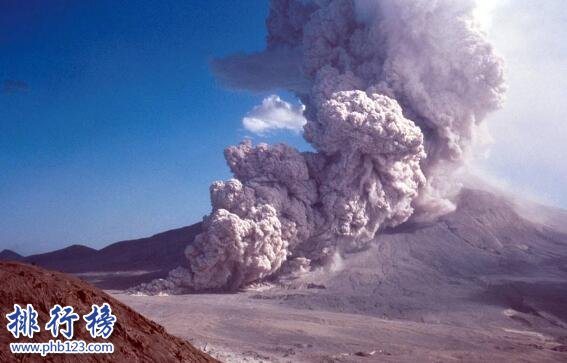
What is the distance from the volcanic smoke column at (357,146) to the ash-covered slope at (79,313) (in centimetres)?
1741

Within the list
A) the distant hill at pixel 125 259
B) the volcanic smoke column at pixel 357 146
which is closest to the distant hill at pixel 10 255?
the distant hill at pixel 125 259

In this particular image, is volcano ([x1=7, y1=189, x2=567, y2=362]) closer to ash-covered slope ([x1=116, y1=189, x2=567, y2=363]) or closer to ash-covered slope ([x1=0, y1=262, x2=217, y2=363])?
ash-covered slope ([x1=116, y1=189, x2=567, y2=363])

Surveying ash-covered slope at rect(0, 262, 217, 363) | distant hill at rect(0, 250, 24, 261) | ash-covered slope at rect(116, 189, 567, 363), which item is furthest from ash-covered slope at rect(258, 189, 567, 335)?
distant hill at rect(0, 250, 24, 261)

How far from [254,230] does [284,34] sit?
72.2 feet

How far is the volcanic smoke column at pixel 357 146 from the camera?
84.9ft

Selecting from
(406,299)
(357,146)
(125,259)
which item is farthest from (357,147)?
(125,259)

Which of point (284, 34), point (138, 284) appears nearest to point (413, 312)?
point (138, 284)

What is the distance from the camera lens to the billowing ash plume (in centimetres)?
2588

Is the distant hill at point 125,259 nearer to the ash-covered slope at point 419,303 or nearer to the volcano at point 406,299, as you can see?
the volcano at point 406,299

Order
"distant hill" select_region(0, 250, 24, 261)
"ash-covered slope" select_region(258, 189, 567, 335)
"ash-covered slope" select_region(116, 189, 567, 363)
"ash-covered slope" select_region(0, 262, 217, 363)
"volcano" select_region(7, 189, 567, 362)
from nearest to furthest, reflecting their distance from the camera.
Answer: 1. "ash-covered slope" select_region(0, 262, 217, 363)
2. "ash-covered slope" select_region(116, 189, 567, 363)
3. "volcano" select_region(7, 189, 567, 362)
4. "ash-covered slope" select_region(258, 189, 567, 335)
5. "distant hill" select_region(0, 250, 24, 261)

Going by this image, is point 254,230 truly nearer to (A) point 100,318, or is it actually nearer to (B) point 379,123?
(B) point 379,123

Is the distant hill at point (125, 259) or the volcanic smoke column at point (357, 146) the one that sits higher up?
the volcanic smoke column at point (357, 146)

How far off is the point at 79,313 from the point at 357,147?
2331 cm

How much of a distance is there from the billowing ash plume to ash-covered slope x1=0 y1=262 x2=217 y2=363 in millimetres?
17427
